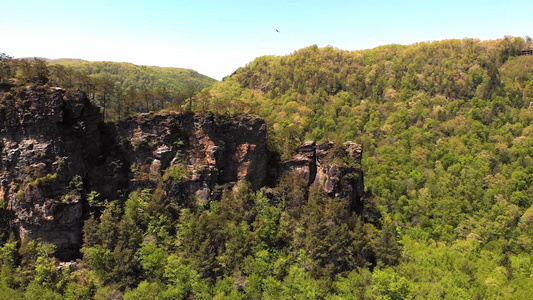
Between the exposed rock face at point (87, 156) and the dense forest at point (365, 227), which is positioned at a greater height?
the exposed rock face at point (87, 156)

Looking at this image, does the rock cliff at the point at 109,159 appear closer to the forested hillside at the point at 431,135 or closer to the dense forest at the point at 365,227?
the dense forest at the point at 365,227

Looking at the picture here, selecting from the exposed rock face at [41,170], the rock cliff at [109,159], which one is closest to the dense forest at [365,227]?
the rock cliff at [109,159]

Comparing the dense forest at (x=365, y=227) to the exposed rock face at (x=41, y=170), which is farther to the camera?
the exposed rock face at (x=41, y=170)

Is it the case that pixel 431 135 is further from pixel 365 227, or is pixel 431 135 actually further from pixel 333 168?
pixel 333 168

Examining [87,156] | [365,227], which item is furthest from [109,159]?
[365,227]

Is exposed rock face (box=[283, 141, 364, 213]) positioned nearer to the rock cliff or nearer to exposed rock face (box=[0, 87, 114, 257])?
the rock cliff

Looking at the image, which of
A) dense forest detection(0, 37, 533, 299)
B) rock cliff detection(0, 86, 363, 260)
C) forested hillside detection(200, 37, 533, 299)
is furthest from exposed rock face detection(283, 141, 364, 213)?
forested hillside detection(200, 37, 533, 299)
